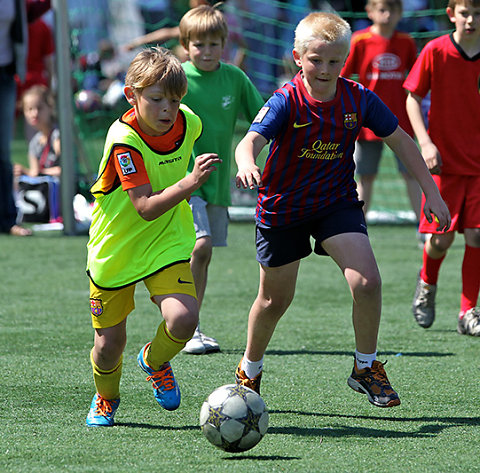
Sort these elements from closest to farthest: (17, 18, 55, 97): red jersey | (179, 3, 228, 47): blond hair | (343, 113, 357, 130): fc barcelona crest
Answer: (343, 113, 357, 130): fc barcelona crest
(179, 3, 228, 47): blond hair
(17, 18, 55, 97): red jersey

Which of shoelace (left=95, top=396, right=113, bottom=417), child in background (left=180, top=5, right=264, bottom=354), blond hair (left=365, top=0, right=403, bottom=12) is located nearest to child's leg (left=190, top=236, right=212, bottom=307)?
child in background (left=180, top=5, right=264, bottom=354)

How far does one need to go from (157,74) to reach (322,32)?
703 mm

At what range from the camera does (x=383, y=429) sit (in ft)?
12.1

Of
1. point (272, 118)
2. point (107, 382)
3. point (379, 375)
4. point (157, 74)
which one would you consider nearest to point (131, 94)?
point (157, 74)

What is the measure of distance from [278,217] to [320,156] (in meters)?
0.31

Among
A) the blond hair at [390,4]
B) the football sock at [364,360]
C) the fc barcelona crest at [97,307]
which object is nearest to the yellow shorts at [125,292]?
the fc barcelona crest at [97,307]

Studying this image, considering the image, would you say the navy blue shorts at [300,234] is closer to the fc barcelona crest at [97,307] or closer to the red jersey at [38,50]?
the fc barcelona crest at [97,307]

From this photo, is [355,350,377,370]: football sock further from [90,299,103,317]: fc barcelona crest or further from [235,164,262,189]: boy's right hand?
[90,299,103,317]: fc barcelona crest

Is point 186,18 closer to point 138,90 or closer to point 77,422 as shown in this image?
point 138,90

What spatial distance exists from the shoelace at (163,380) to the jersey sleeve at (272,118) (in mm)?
1012

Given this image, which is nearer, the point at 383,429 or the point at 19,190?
the point at 383,429

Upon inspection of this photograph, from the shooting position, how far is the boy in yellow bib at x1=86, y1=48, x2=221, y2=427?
12.0ft

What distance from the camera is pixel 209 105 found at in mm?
5039

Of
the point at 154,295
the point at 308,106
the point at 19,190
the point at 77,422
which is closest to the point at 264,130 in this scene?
the point at 308,106
